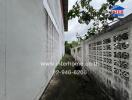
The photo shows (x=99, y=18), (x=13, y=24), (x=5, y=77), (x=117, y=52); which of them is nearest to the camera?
(x=5, y=77)

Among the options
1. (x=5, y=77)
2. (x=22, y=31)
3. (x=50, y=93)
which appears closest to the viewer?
(x=5, y=77)

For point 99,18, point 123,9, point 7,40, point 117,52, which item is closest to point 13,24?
point 7,40

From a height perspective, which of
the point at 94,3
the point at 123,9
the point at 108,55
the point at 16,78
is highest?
the point at 94,3

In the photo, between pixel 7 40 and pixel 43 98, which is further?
pixel 43 98

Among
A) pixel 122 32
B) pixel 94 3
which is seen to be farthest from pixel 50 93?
pixel 94 3

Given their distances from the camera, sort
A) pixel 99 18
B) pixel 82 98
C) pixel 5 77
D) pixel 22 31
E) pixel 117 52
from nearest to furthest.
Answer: pixel 5 77
pixel 22 31
pixel 117 52
pixel 82 98
pixel 99 18

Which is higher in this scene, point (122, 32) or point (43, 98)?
point (122, 32)

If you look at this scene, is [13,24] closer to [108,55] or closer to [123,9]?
[108,55]

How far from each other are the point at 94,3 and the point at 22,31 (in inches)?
182

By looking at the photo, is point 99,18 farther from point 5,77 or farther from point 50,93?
point 5,77

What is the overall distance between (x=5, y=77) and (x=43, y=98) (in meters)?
2.32

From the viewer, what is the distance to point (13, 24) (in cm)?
184

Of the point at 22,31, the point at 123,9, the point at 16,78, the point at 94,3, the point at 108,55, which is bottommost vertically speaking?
the point at 16,78

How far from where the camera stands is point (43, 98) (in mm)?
3707
